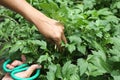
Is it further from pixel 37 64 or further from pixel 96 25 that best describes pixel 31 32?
pixel 96 25

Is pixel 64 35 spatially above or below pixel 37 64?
above

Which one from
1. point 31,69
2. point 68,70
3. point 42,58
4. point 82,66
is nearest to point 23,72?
point 31,69

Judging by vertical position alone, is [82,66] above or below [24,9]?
below

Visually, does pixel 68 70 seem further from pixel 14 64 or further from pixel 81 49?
pixel 14 64

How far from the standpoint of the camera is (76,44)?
249 cm

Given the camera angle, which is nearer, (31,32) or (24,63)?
(24,63)

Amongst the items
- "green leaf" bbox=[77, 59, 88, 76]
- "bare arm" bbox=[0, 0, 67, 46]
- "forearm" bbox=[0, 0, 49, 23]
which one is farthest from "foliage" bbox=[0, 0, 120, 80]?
"forearm" bbox=[0, 0, 49, 23]

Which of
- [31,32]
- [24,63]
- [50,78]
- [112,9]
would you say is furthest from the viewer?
[112,9]

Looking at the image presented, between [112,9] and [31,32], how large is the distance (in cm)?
85

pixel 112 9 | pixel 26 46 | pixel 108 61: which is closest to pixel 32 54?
pixel 26 46

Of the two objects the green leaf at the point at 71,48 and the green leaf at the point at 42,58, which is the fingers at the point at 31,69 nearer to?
the green leaf at the point at 42,58

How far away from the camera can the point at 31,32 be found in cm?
285

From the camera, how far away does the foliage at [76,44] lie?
223 cm

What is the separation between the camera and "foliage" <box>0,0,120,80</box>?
2.23 metres
